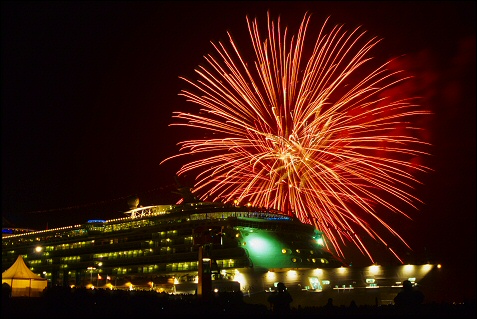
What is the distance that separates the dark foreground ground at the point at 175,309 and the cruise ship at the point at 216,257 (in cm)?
710

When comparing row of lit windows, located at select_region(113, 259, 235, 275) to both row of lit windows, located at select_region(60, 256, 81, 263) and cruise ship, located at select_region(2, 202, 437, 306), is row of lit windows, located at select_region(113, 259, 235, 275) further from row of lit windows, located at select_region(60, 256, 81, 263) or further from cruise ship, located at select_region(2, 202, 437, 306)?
row of lit windows, located at select_region(60, 256, 81, 263)

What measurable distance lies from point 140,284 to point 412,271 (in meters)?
20.7

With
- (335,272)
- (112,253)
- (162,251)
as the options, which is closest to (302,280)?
(335,272)

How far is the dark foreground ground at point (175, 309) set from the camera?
13562 millimetres

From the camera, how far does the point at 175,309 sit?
1764 cm

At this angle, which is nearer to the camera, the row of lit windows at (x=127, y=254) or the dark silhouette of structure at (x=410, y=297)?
the dark silhouette of structure at (x=410, y=297)

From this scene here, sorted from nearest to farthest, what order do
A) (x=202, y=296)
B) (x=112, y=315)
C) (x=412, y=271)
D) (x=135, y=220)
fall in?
1. (x=112, y=315)
2. (x=202, y=296)
3. (x=412, y=271)
4. (x=135, y=220)

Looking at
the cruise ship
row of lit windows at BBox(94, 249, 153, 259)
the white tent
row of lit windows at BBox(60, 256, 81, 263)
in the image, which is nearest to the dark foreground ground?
the cruise ship

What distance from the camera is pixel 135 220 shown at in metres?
46.3

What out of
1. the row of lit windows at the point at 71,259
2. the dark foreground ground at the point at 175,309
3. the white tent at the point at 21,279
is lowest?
Result: the dark foreground ground at the point at 175,309

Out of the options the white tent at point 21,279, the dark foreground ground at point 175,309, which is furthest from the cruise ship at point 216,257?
the white tent at point 21,279

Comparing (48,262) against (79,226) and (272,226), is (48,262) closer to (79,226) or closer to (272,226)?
(79,226)

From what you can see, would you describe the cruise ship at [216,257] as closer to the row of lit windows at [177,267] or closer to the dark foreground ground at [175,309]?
the row of lit windows at [177,267]

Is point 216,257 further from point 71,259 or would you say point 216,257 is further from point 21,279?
point 71,259
